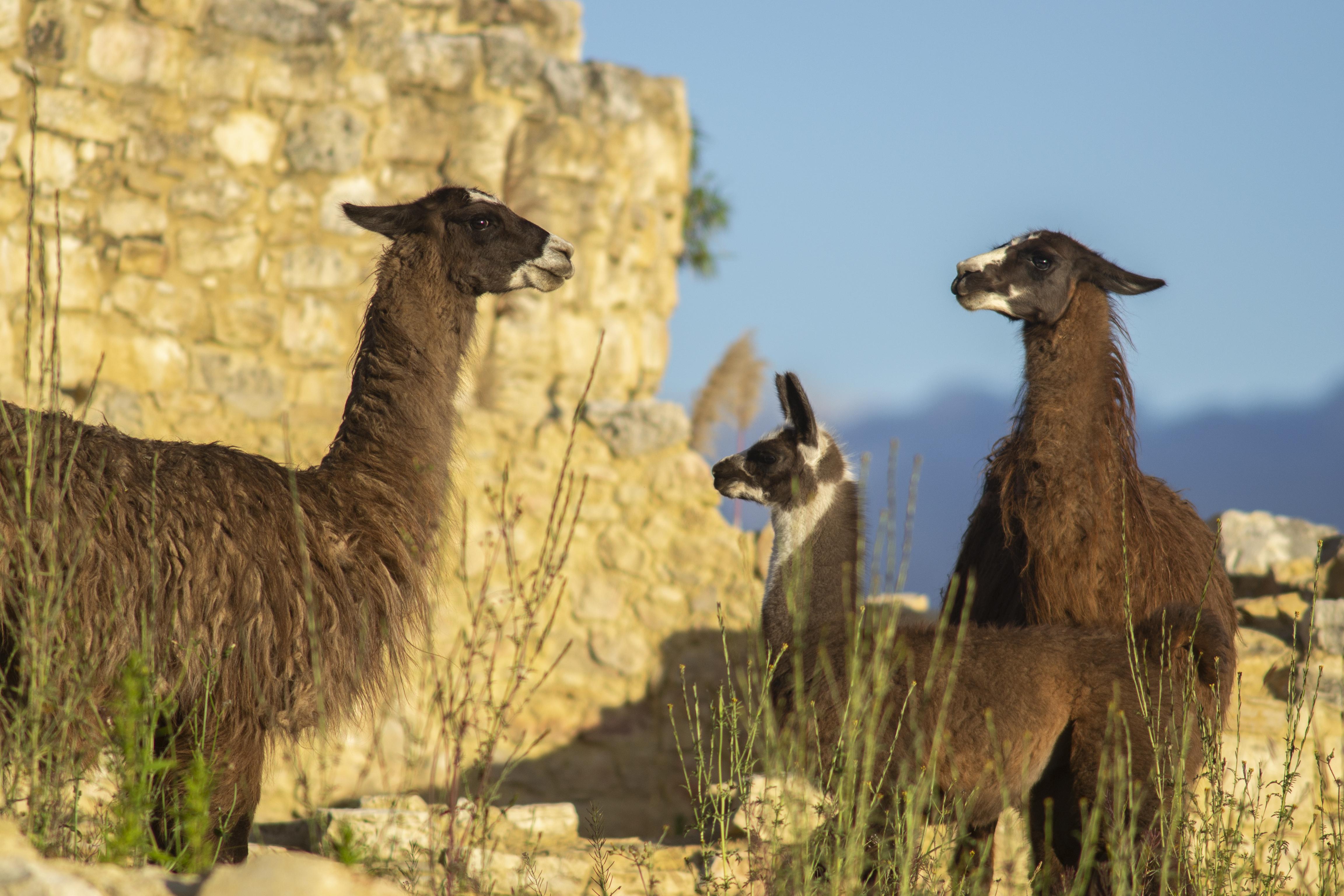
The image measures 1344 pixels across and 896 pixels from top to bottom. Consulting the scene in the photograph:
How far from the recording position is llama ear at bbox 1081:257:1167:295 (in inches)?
160

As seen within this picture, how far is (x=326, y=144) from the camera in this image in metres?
7.53

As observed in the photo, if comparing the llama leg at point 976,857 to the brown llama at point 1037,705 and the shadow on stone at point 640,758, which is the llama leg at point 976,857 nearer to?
the brown llama at point 1037,705

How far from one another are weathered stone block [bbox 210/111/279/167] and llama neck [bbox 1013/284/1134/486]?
529 centimetres

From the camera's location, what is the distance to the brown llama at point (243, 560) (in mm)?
3121

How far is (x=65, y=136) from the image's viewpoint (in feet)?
22.7

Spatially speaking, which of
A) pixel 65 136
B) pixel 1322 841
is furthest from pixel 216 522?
pixel 65 136

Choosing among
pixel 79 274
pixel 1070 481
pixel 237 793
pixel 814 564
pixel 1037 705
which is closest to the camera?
pixel 237 793

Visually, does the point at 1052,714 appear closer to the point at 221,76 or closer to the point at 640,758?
the point at 640,758

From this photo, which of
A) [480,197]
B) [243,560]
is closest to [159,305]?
[480,197]

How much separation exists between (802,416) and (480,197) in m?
1.42

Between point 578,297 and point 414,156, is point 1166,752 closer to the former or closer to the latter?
point 578,297

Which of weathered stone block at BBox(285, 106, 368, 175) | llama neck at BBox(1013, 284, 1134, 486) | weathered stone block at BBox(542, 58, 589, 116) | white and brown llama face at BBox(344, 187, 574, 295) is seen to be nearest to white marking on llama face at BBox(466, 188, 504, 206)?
white and brown llama face at BBox(344, 187, 574, 295)

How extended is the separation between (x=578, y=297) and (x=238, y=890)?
21.2 feet

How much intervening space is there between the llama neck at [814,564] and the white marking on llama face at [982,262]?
92cm
